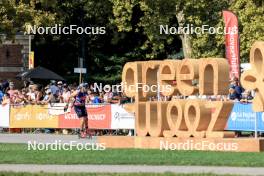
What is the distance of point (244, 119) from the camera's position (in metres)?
29.8

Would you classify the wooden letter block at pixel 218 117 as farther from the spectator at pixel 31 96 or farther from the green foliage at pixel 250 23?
the green foliage at pixel 250 23

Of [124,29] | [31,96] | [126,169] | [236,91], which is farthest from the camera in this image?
[124,29]

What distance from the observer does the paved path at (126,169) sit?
54.7 ft

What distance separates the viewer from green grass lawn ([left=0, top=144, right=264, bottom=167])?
1855cm

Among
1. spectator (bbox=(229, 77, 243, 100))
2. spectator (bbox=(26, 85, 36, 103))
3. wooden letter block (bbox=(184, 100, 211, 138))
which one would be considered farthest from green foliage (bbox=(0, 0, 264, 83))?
wooden letter block (bbox=(184, 100, 211, 138))

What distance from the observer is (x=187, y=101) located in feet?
77.9

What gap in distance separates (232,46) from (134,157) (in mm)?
18449

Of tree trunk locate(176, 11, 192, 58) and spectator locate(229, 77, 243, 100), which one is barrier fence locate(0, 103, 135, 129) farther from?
tree trunk locate(176, 11, 192, 58)

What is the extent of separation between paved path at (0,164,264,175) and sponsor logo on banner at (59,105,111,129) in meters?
15.6

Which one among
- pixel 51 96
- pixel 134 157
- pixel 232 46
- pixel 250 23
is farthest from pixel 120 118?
pixel 250 23

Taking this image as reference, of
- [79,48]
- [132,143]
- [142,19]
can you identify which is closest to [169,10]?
[142,19]

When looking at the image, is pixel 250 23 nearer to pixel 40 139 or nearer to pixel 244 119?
pixel 244 119

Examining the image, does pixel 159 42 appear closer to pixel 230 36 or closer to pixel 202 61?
pixel 230 36

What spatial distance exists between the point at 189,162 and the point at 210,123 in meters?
5.04
